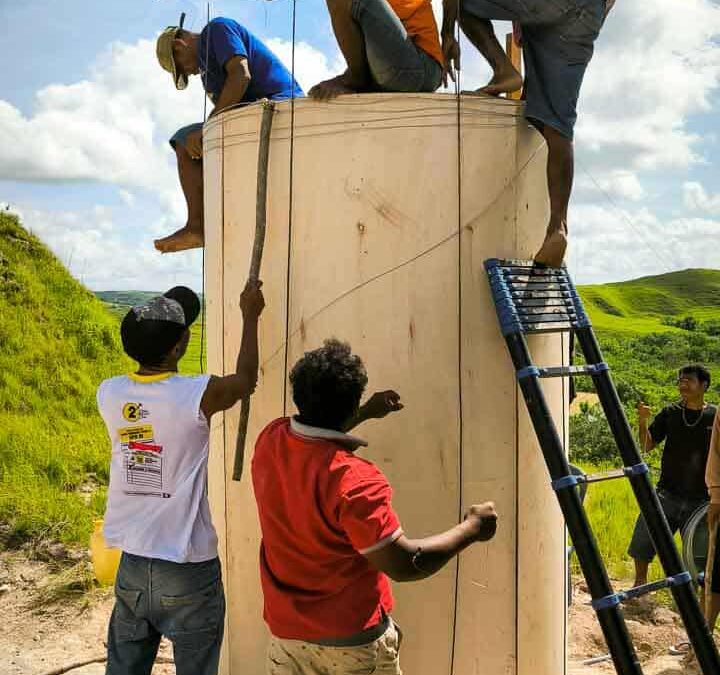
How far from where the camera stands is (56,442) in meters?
9.34

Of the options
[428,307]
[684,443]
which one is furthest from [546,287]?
[684,443]

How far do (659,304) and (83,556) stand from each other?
23.1 metres

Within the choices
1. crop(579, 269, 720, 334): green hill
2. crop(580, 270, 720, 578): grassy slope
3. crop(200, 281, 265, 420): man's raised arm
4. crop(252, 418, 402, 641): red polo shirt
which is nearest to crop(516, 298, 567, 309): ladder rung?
crop(200, 281, 265, 420): man's raised arm

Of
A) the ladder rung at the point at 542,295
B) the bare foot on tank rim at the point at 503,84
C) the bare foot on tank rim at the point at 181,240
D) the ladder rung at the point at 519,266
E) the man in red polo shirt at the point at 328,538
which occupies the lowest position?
the man in red polo shirt at the point at 328,538

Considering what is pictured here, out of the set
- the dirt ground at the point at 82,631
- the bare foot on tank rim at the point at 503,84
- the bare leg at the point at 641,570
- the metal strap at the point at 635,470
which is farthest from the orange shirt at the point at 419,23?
the bare leg at the point at 641,570

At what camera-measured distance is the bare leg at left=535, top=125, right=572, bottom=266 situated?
3371 millimetres

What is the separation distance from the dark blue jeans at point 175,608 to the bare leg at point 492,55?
2141 mm

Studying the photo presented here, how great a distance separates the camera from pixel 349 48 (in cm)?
347

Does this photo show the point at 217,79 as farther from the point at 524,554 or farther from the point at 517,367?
the point at 524,554

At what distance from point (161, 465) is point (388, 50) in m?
1.80

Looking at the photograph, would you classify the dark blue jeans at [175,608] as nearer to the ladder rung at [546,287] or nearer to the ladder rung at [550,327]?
the ladder rung at [550,327]

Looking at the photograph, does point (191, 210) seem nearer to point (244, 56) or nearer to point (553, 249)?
point (244, 56)

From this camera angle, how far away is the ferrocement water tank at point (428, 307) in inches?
129

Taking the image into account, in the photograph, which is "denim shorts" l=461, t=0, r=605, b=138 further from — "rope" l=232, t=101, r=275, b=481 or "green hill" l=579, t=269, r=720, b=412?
"green hill" l=579, t=269, r=720, b=412
